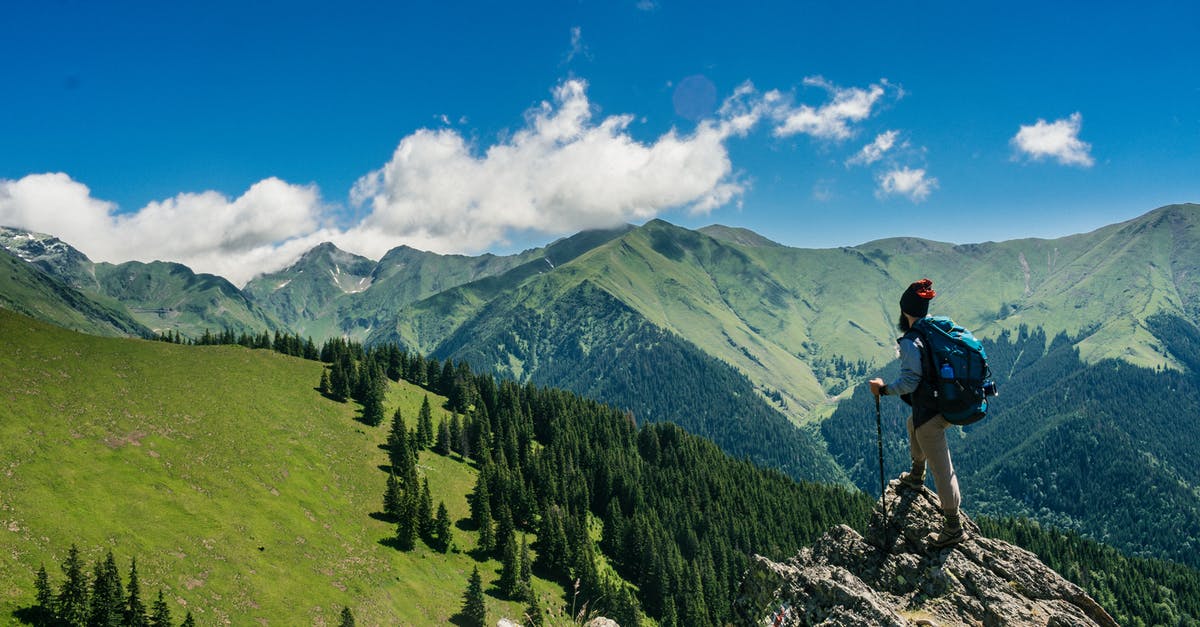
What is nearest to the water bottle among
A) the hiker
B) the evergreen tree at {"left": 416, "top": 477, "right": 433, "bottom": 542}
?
the hiker

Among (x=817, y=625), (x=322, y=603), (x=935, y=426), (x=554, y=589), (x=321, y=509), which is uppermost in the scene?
(x=935, y=426)

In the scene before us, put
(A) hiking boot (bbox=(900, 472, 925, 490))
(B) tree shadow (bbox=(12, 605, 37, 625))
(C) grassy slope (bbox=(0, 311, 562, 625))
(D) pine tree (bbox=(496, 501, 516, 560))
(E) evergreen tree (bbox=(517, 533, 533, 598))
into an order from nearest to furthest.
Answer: (A) hiking boot (bbox=(900, 472, 925, 490))
(B) tree shadow (bbox=(12, 605, 37, 625))
(C) grassy slope (bbox=(0, 311, 562, 625))
(E) evergreen tree (bbox=(517, 533, 533, 598))
(D) pine tree (bbox=(496, 501, 516, 560))

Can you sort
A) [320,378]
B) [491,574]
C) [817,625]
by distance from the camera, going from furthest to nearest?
1. [320,378]
2. [491,574]
3. [817,625]

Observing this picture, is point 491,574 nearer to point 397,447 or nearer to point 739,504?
point 397,447

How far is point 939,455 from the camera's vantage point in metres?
10.8

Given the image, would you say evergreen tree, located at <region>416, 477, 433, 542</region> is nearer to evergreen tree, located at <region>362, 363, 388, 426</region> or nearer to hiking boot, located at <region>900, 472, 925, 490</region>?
evergreen tree, located at <region>362, 363, 388, 426</region>

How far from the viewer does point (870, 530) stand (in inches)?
579

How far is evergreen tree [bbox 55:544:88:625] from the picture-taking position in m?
51.8

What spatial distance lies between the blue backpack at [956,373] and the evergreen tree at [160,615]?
72.1 meters

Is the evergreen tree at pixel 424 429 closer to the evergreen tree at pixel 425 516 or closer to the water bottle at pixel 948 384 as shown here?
the evergreen tree at pixel 425 516

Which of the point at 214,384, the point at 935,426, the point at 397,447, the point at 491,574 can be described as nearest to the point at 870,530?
the point at 935,426

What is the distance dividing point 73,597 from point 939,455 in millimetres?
73255

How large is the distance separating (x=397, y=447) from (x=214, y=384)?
128 ft

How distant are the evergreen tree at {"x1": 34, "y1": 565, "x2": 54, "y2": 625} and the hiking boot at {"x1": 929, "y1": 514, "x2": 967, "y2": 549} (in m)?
72.6
